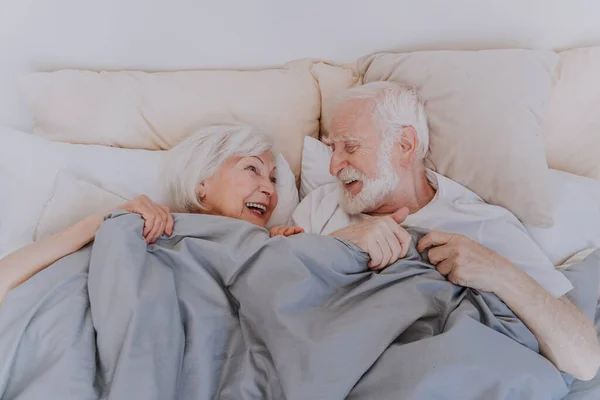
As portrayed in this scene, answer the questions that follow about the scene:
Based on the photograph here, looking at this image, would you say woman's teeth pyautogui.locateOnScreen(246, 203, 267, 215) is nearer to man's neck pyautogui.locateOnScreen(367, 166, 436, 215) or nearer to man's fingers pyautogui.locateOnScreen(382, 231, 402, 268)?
man's neck pyautogui.locateOnScreen(367, 166, 436, 215)

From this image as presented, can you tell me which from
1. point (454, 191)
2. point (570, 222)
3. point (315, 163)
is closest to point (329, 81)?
point (315, 163)

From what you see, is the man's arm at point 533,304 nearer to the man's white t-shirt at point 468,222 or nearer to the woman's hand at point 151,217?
the man's white t-shirt at point 468,222

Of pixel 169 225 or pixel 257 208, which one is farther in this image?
pixel 257 208

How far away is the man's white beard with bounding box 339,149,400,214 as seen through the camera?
4.65 ft

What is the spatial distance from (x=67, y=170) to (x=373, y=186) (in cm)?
82

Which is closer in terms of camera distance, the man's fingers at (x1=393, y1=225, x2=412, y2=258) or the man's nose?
the man's fingers at (x1=393, y1=225, x2=412, y2=258)

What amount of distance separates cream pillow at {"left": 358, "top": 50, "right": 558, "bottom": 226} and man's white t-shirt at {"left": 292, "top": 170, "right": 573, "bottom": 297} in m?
0.05

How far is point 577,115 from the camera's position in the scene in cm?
151

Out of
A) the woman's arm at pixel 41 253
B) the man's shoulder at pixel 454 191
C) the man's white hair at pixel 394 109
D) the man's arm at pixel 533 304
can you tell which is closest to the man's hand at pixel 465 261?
the man's arm at pixel 533 304

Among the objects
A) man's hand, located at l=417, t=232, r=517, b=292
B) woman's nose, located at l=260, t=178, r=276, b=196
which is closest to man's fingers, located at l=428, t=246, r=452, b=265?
Result: man's hand, located at l=417, t=232, r=517, b=292

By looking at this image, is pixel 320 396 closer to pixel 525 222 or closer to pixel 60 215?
pixel 525 222

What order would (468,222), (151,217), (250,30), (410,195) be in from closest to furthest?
(151,217), (468,222), (410,195), (250,30)

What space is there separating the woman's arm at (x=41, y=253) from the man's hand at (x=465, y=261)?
738 mm

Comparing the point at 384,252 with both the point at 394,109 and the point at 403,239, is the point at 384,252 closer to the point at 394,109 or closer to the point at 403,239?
the point at 403,239
